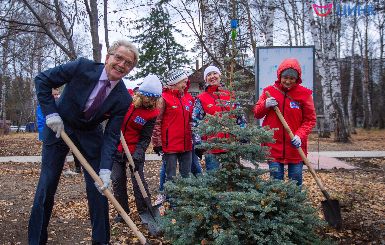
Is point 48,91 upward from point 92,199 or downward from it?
upward

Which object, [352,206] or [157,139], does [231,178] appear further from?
[352,206]

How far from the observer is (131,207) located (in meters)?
5.88

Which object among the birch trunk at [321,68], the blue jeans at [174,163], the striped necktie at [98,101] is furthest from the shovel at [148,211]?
the birch trunk at [321,68]

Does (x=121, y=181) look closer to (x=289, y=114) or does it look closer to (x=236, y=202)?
(x=289, y=114)

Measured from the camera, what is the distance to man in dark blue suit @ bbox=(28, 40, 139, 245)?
142 inches

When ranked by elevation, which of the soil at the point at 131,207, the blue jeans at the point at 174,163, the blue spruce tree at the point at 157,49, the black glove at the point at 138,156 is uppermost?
the blue spruce tree at the point at 157,49

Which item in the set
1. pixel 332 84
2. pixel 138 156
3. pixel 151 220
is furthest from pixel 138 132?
pixel 332 84

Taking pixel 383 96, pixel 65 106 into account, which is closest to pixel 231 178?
pixel 65 106

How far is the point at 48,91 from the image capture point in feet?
12.0

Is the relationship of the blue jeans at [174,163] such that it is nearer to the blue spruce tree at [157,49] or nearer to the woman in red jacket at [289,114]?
the woman in red jacket at [289,114]

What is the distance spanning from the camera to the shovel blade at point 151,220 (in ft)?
14.8

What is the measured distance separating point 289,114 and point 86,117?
2.24 metres

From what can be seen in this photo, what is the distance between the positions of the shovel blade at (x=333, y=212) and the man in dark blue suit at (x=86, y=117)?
7.51ft

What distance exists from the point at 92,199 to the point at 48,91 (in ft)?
3.28
